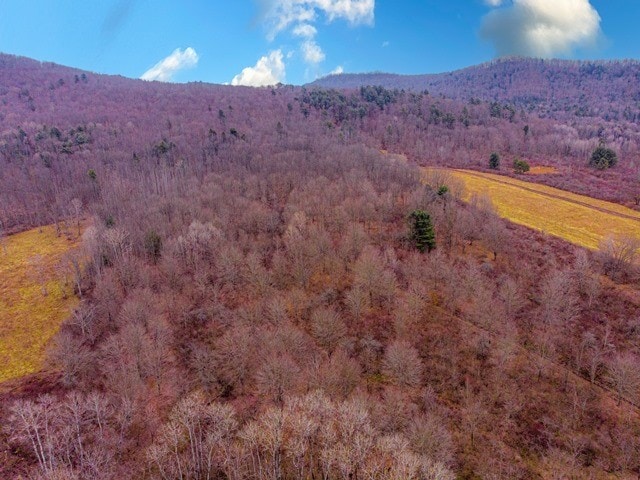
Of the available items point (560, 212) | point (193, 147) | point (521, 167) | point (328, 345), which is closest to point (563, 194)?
point (560, 212)

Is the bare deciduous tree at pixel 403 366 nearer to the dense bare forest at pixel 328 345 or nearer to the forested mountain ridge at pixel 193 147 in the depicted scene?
the dense bare forest at pixel 328 345

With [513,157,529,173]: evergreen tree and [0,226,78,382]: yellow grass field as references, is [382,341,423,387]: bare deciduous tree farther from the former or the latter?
[513,157,529,173]: evergreen tree

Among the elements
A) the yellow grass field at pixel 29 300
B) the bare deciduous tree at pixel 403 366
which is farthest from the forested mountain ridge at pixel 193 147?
the bare deciduous tree at pixel 403 366

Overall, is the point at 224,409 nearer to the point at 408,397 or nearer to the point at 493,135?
the point at 408,397

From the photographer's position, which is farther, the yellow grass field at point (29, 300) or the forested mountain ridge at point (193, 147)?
the forested mountain ridge at point (193, 147)

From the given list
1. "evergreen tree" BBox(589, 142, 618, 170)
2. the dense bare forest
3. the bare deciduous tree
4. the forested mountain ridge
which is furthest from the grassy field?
the bare deciduous tree

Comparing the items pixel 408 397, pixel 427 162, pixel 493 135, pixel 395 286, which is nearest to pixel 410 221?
pixel 395 286

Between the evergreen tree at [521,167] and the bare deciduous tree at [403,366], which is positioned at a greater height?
the evergreen tree at [521,167]

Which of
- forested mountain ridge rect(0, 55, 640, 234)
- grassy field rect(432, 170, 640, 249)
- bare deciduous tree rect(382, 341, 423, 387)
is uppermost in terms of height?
forested mountain ridge rect(0, 55, 640, 234)
